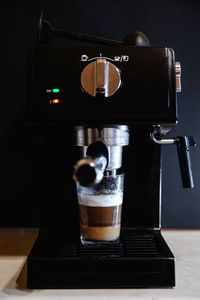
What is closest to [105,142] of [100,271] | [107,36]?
[100,271]

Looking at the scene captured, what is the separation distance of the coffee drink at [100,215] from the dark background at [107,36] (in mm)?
323

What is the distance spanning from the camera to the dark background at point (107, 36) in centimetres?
88

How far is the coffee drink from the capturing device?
0.58m

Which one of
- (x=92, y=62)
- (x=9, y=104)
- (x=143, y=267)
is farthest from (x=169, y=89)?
(x=9, y=104)

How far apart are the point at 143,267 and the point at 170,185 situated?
39 centimetres

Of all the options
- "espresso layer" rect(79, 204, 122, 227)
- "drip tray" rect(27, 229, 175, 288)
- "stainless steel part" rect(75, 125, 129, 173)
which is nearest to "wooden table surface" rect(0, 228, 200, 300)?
"drip tray" rect(27, 229, 175, 288)

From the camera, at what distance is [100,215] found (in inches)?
22.8

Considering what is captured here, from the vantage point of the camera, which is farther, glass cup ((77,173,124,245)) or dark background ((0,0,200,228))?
dark background ((0,0,200,228))

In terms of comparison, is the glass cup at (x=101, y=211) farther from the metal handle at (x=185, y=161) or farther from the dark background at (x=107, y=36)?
the dark background at (x=107, y=36)

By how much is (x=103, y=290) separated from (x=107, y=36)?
66cm

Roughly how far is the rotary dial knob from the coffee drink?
0.19 metres

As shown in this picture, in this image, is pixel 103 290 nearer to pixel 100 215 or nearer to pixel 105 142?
pixel 100 215

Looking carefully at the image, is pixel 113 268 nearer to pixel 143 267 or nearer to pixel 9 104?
pixel 143 267

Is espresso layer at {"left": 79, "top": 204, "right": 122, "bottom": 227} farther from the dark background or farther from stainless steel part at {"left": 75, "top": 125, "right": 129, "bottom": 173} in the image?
the dark background
